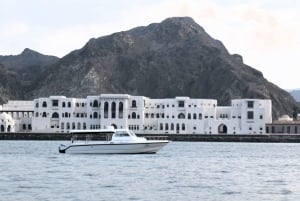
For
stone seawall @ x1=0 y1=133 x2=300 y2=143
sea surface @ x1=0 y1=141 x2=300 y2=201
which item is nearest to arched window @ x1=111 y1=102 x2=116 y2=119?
stone seawall @ x1=0 y1=133 x2=300 y2=143

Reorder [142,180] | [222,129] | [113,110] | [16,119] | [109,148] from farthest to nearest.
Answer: [16,119]
[113,110]
[222,129]
[109,148]
[142,180]

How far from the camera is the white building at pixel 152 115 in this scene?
6973 inches

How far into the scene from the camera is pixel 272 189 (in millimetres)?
55219

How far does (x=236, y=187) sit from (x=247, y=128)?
122 m

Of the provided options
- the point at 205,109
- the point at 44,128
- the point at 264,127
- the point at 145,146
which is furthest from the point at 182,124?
the point at 145,146

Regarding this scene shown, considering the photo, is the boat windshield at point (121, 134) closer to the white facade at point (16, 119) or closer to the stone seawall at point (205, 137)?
the stone seawall at point (205, 137)

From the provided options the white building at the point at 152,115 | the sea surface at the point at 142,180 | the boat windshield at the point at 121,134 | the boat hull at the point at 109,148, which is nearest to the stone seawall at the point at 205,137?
the white building at the point at 152,115

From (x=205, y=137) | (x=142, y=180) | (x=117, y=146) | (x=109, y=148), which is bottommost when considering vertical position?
(x=142, y=180)

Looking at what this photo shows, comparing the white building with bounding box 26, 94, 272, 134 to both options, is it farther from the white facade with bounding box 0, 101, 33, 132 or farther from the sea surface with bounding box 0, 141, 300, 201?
the sea surface with bounding box 0, 141, 300, 201

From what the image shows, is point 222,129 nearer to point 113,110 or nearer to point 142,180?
point 113,110

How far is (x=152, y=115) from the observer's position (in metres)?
183

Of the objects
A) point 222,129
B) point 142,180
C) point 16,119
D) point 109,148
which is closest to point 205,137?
point 222,129

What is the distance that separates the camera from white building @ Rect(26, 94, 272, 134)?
6973 inches

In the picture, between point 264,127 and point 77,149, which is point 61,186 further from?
point 264,127
